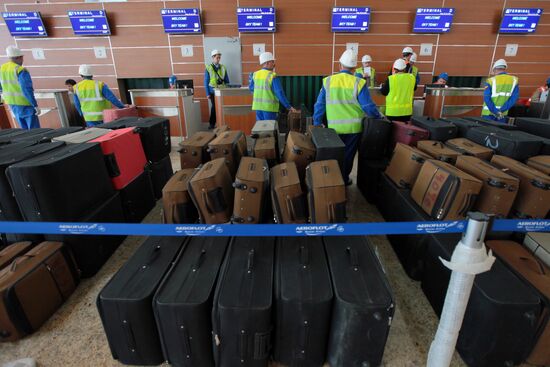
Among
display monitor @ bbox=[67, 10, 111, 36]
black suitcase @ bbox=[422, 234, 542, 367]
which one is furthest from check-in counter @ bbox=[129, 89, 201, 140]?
black suitcase @ bbox=[422, 234, 542, 367]

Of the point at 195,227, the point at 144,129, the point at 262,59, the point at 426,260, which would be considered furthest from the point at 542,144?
the point at 144,129

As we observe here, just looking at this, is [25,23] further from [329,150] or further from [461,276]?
[461,276]

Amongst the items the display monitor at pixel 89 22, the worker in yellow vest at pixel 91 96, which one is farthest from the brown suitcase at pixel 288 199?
the display monitor at pixel 89 22

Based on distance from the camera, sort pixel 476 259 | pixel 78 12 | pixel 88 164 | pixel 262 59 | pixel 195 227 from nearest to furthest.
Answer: pixel 476 259 → pixel 195 227 → pixel 88 164 → pixel 262 59 → pixel 78 12

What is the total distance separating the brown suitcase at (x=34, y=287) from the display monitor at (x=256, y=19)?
21.5 ft

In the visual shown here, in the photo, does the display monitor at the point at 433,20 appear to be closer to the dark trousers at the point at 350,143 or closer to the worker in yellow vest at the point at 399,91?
the worker in yellow vest at the point at 399,91

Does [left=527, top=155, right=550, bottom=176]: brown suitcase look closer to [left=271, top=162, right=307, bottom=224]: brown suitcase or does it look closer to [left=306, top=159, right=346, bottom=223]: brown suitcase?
[left=306, top=159, right=346, bottom=223]: brown suitcase

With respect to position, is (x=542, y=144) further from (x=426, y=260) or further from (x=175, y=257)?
(x=175, y=257)

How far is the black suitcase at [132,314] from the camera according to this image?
52.7 inches

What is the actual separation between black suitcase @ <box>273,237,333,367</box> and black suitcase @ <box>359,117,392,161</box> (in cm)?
200

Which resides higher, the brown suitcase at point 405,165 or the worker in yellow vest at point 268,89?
the worker in yellow vest at point 268,89

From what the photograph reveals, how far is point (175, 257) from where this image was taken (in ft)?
5.41

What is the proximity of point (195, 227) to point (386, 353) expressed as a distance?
1179 mm

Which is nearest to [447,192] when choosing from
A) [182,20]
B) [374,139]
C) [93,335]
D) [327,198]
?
[327,198]
